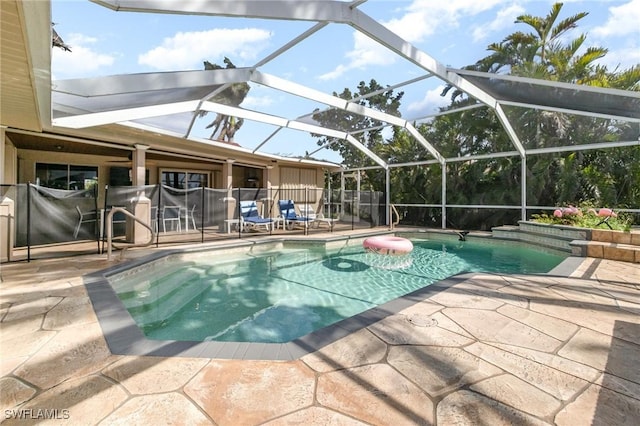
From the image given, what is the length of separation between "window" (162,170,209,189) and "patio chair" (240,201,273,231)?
134 inches

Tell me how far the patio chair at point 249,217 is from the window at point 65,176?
17.2 feet

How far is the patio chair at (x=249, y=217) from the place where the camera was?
31.7 feet

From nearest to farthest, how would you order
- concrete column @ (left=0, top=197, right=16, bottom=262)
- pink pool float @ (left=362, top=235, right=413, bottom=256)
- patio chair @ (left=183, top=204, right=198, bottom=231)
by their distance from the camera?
concrete column @ (left=0, top=197, right=16, bottom=262) < pink pool float @ (left=362, top=235, right=413, bottom=256) < patio chair @ (left=183, top=204, right=198, bottom=231)

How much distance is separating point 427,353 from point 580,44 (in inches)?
506

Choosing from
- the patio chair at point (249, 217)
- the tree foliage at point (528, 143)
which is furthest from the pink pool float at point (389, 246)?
the tree foliage at point (528, 143)

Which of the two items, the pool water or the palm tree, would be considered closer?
the pool water

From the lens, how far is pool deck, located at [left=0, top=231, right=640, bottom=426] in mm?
1607

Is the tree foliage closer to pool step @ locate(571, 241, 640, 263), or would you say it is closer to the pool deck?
pool step @ locate(571, 241, 640, 263)

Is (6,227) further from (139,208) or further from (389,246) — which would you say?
(389,246)

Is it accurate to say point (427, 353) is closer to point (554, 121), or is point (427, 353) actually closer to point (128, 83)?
point (128, 83)

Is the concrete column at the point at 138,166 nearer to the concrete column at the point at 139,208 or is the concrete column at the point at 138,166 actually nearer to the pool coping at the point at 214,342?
the concrete column at the point at 139,208

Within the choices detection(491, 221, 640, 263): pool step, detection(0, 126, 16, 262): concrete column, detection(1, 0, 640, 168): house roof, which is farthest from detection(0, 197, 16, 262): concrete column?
detection(491, 221, 640, 263): pool step

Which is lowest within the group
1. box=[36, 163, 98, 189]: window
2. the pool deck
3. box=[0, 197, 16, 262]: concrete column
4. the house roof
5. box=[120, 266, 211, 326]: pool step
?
box=[120, 266, 211, 326]: pool step

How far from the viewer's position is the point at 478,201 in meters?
11.3
